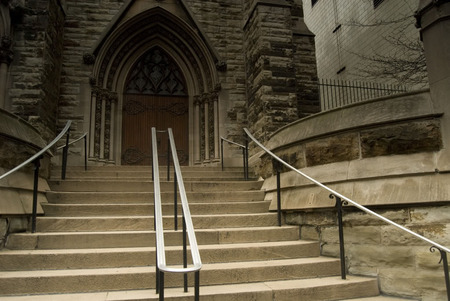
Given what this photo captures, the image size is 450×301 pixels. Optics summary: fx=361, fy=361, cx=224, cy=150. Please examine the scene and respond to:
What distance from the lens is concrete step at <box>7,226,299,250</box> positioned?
3.68 metres

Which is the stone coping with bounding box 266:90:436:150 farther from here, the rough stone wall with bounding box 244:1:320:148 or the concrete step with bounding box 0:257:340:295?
the rough stone wall with bounding box 244:1:320:148

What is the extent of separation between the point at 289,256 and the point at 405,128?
Answer: 1825 mm

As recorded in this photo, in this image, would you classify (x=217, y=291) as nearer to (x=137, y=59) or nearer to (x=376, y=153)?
(x=376, y=153)

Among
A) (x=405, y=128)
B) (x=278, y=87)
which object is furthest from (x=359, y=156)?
(x=278, y=87)

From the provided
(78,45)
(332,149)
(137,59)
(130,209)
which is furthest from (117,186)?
(137,59)

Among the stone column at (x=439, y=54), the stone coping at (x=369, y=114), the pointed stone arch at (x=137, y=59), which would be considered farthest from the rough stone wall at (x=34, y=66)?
the stone column at (x=439, y=54)

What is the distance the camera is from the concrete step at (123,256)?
333 cm

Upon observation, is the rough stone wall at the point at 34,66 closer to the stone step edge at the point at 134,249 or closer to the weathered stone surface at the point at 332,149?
the stone step edge at the point at 134,249

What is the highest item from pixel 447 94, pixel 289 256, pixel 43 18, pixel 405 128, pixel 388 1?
pixel 388 1

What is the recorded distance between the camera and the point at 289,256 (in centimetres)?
394

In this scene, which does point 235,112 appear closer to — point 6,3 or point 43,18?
point 43,18

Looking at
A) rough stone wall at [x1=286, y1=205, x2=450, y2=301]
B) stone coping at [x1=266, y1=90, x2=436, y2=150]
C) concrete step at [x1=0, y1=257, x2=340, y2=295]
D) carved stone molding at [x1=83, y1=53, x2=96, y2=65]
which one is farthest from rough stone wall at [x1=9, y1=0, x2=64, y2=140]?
rough stone wall at [x1=286, y1=205, x2=450, y2=301]

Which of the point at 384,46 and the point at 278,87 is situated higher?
the point at 384,46

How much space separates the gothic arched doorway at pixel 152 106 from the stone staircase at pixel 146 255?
4.59m
